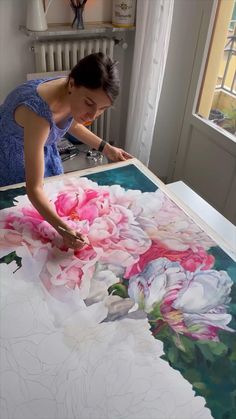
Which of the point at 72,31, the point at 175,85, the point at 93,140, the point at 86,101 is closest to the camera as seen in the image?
the point at 86,101

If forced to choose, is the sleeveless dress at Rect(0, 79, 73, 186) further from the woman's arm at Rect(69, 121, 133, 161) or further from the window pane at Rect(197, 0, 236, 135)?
the window pane at Rect(197, 0, 236, 135)

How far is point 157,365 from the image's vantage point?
0.73 m

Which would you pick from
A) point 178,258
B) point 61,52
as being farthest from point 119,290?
point 61,52

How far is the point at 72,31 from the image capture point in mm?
1827

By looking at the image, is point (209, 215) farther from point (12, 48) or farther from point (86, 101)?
point (12, 48)

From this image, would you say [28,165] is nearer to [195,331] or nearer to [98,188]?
[98,188]

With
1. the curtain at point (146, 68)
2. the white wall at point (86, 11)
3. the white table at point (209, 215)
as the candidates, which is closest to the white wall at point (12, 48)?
the white wall at point (86, 11)

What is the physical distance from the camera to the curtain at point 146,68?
177 centimetres

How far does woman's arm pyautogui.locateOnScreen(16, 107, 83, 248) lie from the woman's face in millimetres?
95

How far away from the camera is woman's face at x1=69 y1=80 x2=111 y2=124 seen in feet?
3.09

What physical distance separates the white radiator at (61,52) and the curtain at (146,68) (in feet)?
0.72

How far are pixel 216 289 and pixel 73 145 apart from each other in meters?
1.37

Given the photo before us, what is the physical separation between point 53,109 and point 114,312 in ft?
1.92

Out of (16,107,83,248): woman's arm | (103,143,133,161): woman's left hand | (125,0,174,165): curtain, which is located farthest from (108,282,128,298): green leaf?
(125,0,174,165): curtain
